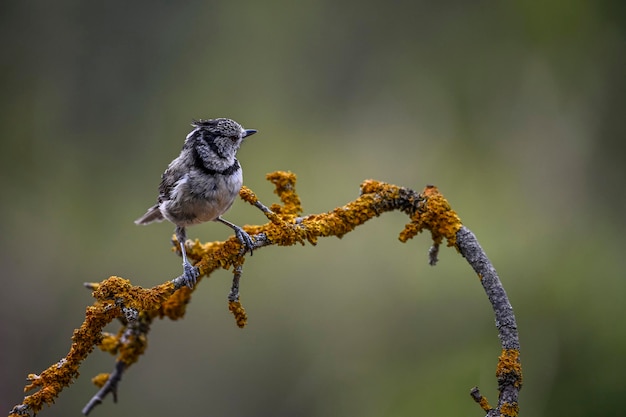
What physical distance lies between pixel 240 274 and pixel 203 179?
2.38 feet

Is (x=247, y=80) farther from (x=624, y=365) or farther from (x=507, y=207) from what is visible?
(x=624, y=365)

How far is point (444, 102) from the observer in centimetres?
620

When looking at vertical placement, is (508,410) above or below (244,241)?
below

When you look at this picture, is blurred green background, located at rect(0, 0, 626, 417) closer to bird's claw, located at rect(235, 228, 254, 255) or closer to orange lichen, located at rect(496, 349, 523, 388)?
orange lichen, located at rect(496, 349, 523, 388)

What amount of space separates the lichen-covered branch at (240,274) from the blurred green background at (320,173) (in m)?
2.04

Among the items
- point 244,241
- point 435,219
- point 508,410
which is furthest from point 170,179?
point 508,410

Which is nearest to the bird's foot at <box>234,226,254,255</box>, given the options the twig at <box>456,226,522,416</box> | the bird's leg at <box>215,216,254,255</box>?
the bird's leg at <box>215,216,254,255</box>

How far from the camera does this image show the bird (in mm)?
3324

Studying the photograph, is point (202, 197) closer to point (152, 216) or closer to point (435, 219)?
point (152, 216)

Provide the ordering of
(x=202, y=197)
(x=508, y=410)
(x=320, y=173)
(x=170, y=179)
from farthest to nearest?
(x=320, y=173)
(x=170, y=179)
(x=202, y=197)
(x=508, y=410)

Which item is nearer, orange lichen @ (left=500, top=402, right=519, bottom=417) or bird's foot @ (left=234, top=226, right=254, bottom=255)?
orange lichen @ (left=500, top=402, right=519, bottom=417)

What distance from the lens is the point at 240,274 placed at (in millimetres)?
2859

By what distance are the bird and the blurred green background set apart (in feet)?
7.64

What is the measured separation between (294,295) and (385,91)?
214cm
